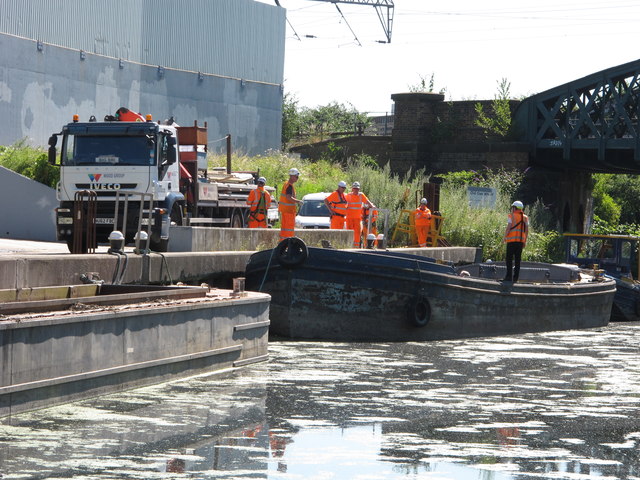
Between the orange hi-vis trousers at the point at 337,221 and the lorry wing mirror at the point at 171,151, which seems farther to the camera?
the orange hi-vis trousers at the point at 337,221

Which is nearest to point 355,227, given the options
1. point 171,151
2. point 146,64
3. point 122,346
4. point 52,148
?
point 171,151

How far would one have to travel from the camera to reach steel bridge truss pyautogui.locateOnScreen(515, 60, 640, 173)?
40.3m

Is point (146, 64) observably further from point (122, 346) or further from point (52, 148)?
point (122, 346)

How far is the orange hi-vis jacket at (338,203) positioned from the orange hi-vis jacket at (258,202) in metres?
1.35

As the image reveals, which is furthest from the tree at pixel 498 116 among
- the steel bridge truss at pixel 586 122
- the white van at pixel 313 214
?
the white van at pixel 313 214

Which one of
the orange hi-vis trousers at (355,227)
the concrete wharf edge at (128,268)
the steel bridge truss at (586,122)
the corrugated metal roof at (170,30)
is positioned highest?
the corrugated metal roof at (170,30)

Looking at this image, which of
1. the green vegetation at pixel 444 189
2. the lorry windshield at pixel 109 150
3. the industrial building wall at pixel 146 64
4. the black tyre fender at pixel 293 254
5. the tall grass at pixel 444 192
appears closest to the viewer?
the black tyre fender at pixel 293 254

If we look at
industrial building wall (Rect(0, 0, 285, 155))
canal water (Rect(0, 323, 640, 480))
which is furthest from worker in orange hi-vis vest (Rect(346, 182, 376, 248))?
industrial building wall (Rect(0, 0, 285, 155))

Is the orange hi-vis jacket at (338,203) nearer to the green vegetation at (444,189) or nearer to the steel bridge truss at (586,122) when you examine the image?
the green vegetation at (444,189)

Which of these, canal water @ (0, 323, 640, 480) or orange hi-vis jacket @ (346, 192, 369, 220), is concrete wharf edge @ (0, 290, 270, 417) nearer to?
canal water @ (0, 323, 640, 480)

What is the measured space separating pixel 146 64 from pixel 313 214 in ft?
42.0

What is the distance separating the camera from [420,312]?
1703cm

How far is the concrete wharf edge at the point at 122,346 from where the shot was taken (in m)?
9.25

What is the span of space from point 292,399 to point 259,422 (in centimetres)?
124
